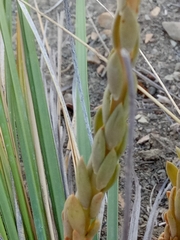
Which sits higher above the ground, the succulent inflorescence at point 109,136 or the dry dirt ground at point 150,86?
the succulent inflorescence at point 109,136

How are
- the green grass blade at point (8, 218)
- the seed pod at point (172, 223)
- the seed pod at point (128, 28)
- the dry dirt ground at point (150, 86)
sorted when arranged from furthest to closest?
the dry dirt ground at point (150, 86) < the green grass blade at point (8, 218) < the seed pod at point (172, 223) < the seed pod at point (128, 28)

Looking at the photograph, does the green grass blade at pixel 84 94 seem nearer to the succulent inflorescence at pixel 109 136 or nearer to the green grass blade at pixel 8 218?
the green grass blade at pixel 8 218

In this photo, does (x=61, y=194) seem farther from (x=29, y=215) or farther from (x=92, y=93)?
(x=92, y=93)

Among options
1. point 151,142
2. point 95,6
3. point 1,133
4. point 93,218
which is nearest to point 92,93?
point 151,142

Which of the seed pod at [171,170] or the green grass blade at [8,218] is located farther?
the green grass blade at [8,218]

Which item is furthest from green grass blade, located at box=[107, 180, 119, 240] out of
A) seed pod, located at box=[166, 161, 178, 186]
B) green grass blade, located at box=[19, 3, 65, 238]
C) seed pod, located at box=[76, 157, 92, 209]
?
seed pod, located at box=[76, 157, 92, 209]

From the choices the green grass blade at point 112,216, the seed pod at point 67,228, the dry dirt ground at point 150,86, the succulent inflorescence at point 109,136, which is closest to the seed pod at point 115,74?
the succulent inflorescence at point 109,136

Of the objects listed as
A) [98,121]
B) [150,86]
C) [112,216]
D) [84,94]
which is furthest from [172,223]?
[150,86]

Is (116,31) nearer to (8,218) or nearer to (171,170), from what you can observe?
(171,170)
